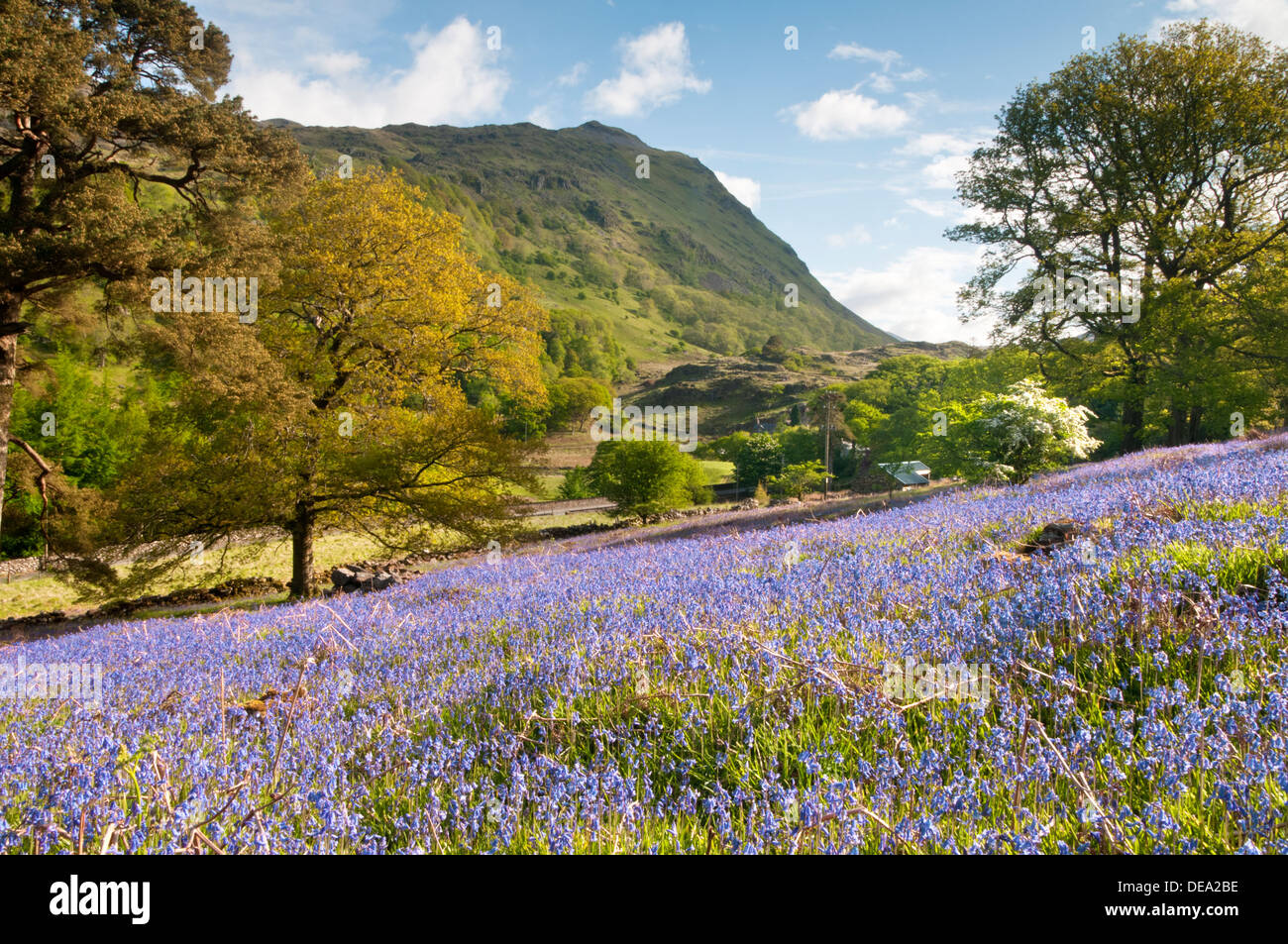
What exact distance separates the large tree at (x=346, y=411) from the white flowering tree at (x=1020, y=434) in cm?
1229

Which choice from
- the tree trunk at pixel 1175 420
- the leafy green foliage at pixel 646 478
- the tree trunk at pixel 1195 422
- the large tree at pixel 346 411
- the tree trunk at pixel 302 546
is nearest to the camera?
the large tree at pixel 346 411

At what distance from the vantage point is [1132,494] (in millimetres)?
6082

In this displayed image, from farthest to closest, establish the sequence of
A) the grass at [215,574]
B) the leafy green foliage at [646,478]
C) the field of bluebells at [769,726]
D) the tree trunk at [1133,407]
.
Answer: the leafy green foliage at [646,478]
the tree trunk at [1133,407]
the grass at [215,574]
the field of bluebells at [769,726]

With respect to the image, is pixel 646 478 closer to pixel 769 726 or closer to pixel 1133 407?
pixel 1133 407

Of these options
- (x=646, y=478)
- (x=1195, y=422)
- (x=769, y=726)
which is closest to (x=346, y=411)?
(x=769, y=726)

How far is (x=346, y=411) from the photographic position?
17.7m

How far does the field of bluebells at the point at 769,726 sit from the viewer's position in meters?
1.93

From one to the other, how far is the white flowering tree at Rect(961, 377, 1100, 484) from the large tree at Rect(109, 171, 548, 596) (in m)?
12.3

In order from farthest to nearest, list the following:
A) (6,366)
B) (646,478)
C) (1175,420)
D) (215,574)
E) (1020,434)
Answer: (646,478) → (1175,420) → (215,574) → (1020,434) → (6,366)

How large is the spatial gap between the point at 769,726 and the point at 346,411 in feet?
57.5

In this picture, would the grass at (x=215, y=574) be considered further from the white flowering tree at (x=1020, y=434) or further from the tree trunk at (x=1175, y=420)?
the tree trunk at (x=1175, y=420)

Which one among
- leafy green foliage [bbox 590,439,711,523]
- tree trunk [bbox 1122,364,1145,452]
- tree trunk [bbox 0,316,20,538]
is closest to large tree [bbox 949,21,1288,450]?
tree trunk [bbox 1122,364,1145,452]

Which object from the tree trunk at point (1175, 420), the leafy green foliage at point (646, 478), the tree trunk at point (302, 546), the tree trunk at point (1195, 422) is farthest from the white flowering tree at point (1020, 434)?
the leafy green foliage at point (646, 478)
